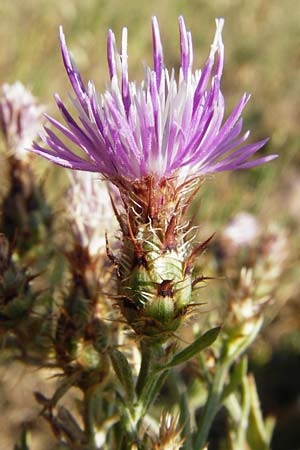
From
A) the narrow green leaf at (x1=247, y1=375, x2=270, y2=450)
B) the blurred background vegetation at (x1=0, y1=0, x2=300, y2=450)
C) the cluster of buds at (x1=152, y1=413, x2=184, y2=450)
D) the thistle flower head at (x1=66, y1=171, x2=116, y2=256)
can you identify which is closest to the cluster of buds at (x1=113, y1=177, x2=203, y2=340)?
the cluster of buds at (x1=152, y1=413, x2=184, y2=450)

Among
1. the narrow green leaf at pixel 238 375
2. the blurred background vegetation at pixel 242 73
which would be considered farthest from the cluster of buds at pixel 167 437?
the blurred background vegetation at pixel 242 73

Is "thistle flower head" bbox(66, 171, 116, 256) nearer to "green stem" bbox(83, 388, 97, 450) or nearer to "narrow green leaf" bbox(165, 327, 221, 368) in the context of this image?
"green stem" bbox(83, 388, 97, 450)

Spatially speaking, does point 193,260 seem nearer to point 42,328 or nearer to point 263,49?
point 42,328

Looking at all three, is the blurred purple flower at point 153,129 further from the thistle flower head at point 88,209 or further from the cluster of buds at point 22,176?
the cluster of buds at point 22,176

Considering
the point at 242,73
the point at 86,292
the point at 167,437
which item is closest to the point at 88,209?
the point at 86,292

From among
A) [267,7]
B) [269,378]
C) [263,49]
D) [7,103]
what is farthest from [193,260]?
[267,7]

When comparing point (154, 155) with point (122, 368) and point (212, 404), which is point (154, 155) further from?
point (212, 404)
